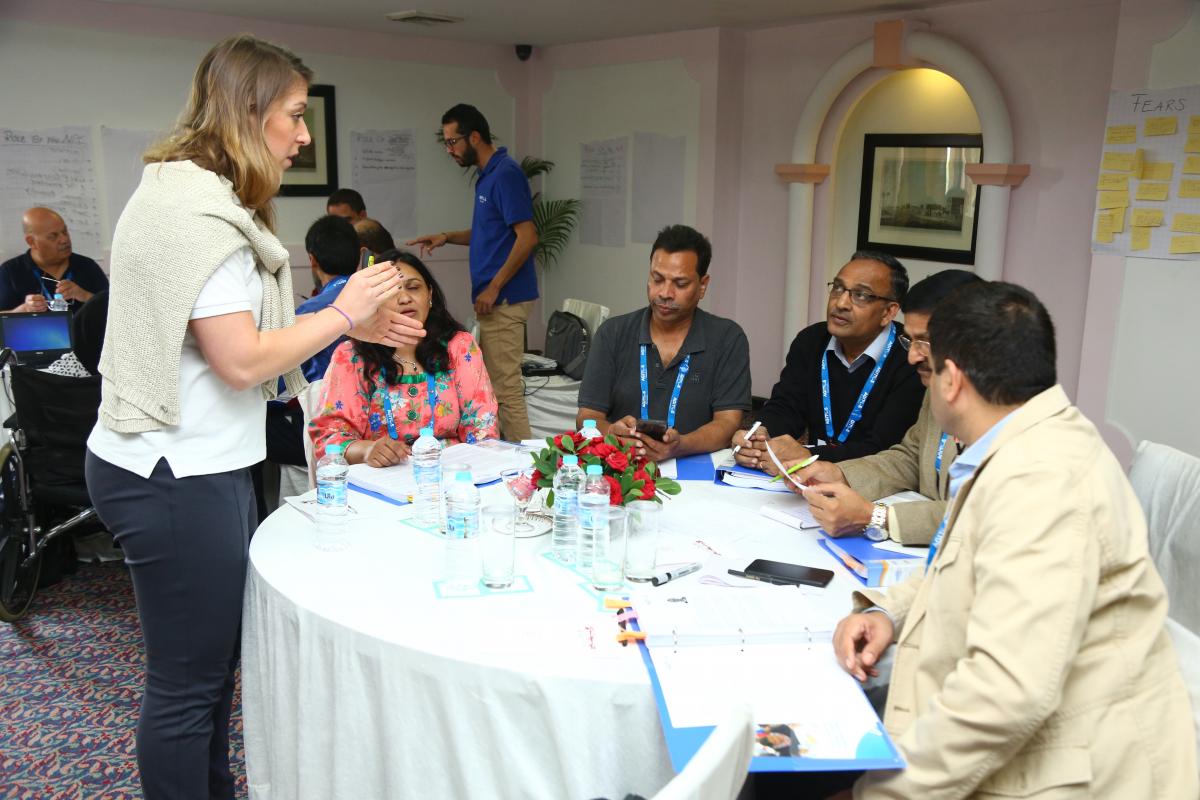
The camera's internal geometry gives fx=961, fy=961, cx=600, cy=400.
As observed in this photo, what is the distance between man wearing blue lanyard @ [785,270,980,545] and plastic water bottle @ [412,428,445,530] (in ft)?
2.93

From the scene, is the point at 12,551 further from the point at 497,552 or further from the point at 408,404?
the point at 497,552

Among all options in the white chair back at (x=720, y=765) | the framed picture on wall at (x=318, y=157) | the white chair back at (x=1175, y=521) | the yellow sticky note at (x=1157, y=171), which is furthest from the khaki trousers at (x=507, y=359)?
the white chair back at (x=720, y=765)

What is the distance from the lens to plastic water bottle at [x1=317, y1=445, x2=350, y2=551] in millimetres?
2213

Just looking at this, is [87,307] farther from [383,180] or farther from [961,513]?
[383,180]

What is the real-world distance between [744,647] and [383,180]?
20.8 feet

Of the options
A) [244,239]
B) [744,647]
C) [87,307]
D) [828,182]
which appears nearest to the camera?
[744,647]

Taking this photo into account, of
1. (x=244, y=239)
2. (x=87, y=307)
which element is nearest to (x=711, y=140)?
(x=87, y=307)

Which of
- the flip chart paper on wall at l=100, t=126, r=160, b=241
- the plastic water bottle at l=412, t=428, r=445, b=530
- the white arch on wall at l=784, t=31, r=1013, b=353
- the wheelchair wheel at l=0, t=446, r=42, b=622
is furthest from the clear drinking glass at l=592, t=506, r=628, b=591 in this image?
the flip chart paper on wall at l=100, t=126, r=160, b=241

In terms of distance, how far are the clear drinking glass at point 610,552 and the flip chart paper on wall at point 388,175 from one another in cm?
587

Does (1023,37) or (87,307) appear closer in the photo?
(87,307)

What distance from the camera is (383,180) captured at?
290 inches

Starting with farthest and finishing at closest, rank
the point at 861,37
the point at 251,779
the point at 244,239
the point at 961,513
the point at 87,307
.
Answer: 1. the point at 861,37
2. the point at 87,307
3. the point at 251,779
4. the point at 244,239
5. the point at 961,513

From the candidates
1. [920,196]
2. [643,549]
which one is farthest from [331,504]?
[920,196]

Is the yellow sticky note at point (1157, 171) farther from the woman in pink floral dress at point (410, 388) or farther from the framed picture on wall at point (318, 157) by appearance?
the framed picture on wall at point (318, 157)
